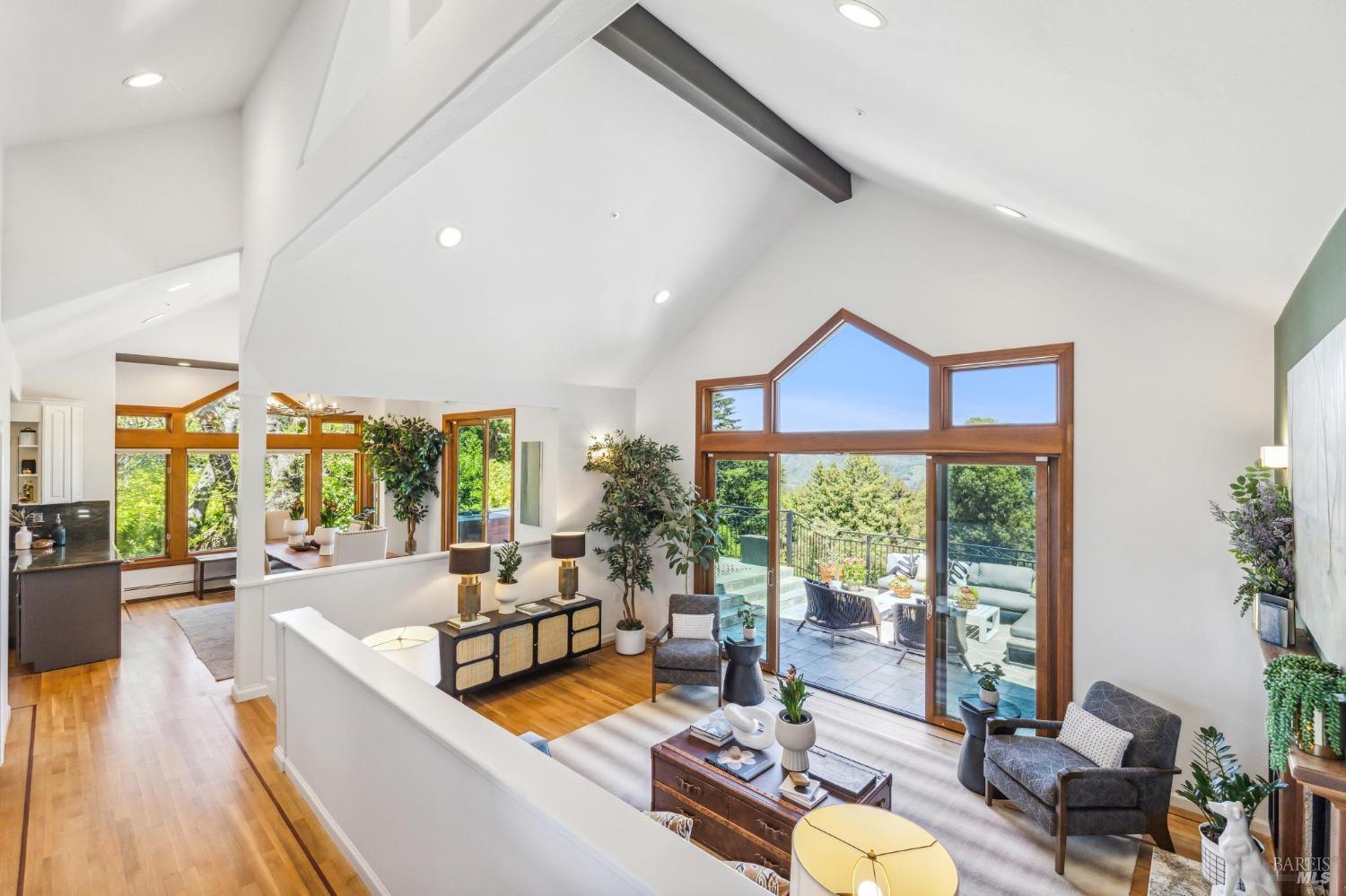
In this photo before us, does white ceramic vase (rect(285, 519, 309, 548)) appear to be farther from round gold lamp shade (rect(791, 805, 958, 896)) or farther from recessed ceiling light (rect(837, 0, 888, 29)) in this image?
recessed ceiling light (rect(837, 0, 888, 29))

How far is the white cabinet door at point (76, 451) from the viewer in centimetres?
657

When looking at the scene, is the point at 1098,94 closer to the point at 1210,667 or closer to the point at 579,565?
the point at 1210,667

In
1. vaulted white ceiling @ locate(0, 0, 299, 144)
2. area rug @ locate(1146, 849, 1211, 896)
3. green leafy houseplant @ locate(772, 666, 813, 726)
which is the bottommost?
area rug @ locate(1146, 849, 1211, 896)

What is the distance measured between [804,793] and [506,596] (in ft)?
11.1

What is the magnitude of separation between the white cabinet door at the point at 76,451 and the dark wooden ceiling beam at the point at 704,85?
713 cm

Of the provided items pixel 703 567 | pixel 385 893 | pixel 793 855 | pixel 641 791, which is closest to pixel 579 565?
pixel 703 567

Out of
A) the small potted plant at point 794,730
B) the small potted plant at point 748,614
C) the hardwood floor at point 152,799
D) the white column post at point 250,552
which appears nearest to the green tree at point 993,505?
the small potted plant at point 748,614

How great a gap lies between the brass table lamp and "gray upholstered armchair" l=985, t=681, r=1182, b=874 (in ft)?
12.4

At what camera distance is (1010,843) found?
3412mm

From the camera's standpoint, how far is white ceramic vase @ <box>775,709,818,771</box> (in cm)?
331

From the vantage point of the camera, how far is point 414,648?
2961 millimetres

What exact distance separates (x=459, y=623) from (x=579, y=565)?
152 cm

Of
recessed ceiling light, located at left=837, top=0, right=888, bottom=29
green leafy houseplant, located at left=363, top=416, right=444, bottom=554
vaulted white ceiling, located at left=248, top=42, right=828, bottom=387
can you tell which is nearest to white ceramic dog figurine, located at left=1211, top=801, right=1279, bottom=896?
recessed ceiling light, located at left=837, top=0, right=888, bottom=29

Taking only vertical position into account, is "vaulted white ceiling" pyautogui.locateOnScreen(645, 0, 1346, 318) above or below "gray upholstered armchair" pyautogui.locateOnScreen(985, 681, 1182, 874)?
above
